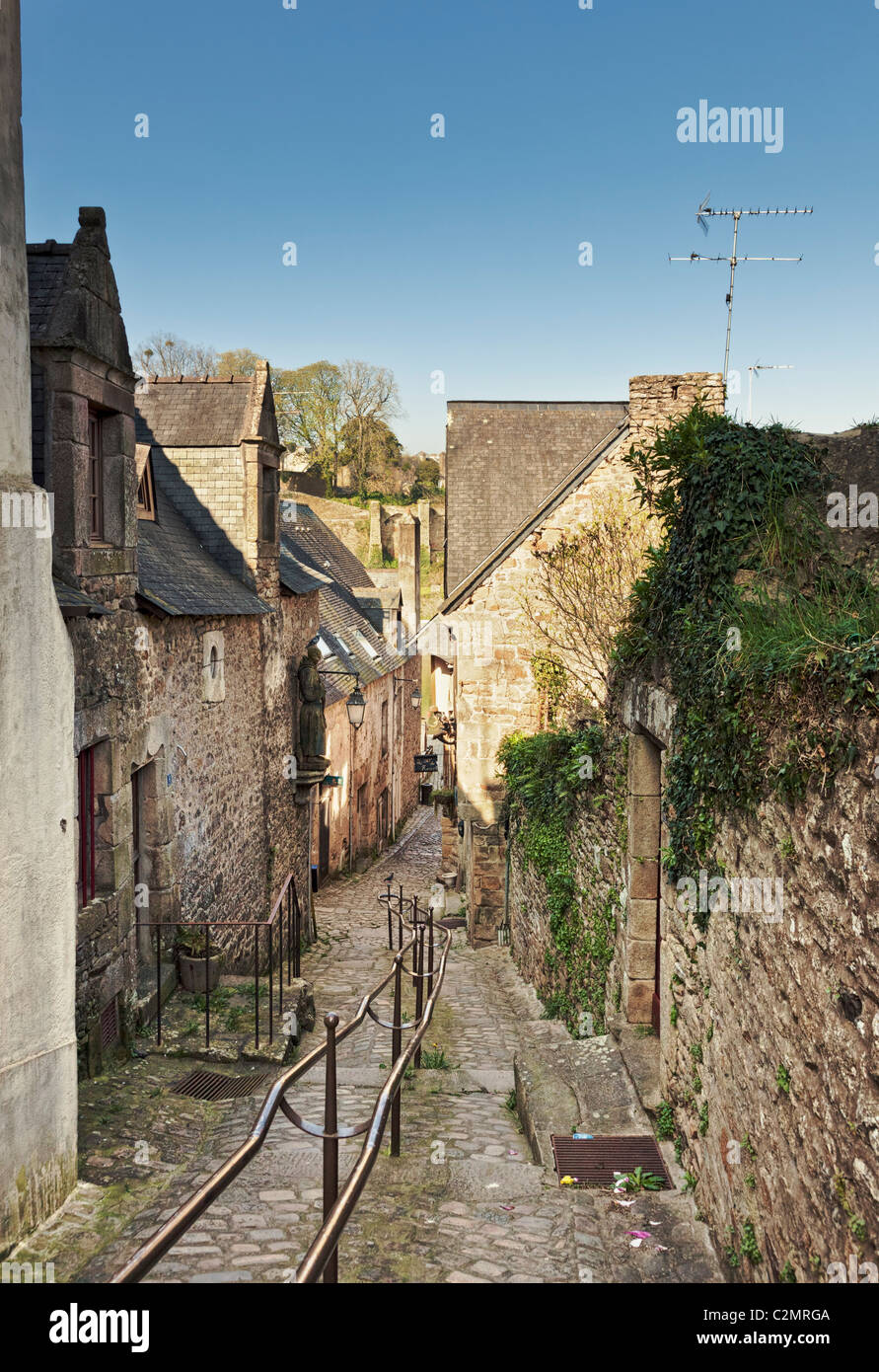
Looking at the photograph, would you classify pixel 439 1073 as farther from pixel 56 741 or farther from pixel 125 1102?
pixel 56 741

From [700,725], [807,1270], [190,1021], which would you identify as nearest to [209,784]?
[190,1021]

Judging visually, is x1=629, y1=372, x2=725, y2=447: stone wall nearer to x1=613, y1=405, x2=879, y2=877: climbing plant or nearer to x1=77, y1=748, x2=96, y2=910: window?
x1=613, y1=405, x2=879, y2=877: climbing plant

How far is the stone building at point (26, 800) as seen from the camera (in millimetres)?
4918

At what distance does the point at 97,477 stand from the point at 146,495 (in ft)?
12.8

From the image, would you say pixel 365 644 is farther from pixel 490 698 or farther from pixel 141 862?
pixel 141 862

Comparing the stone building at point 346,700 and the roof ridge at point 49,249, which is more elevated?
the roof ridge at point 49,249

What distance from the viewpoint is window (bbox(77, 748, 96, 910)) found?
296 inches

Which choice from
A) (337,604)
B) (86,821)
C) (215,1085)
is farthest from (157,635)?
(337,604)

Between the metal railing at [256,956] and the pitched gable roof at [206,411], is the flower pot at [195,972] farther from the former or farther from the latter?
the pitched gable roof at [206,411]

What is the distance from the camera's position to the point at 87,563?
7273 millimetres

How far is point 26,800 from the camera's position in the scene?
507 centimetres

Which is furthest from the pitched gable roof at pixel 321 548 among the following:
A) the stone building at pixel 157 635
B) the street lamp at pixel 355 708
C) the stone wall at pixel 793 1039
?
the stone wall at pixel 793 1039

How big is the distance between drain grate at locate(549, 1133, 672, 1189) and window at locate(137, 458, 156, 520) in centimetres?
841

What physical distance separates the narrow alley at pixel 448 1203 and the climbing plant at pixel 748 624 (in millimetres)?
1703
